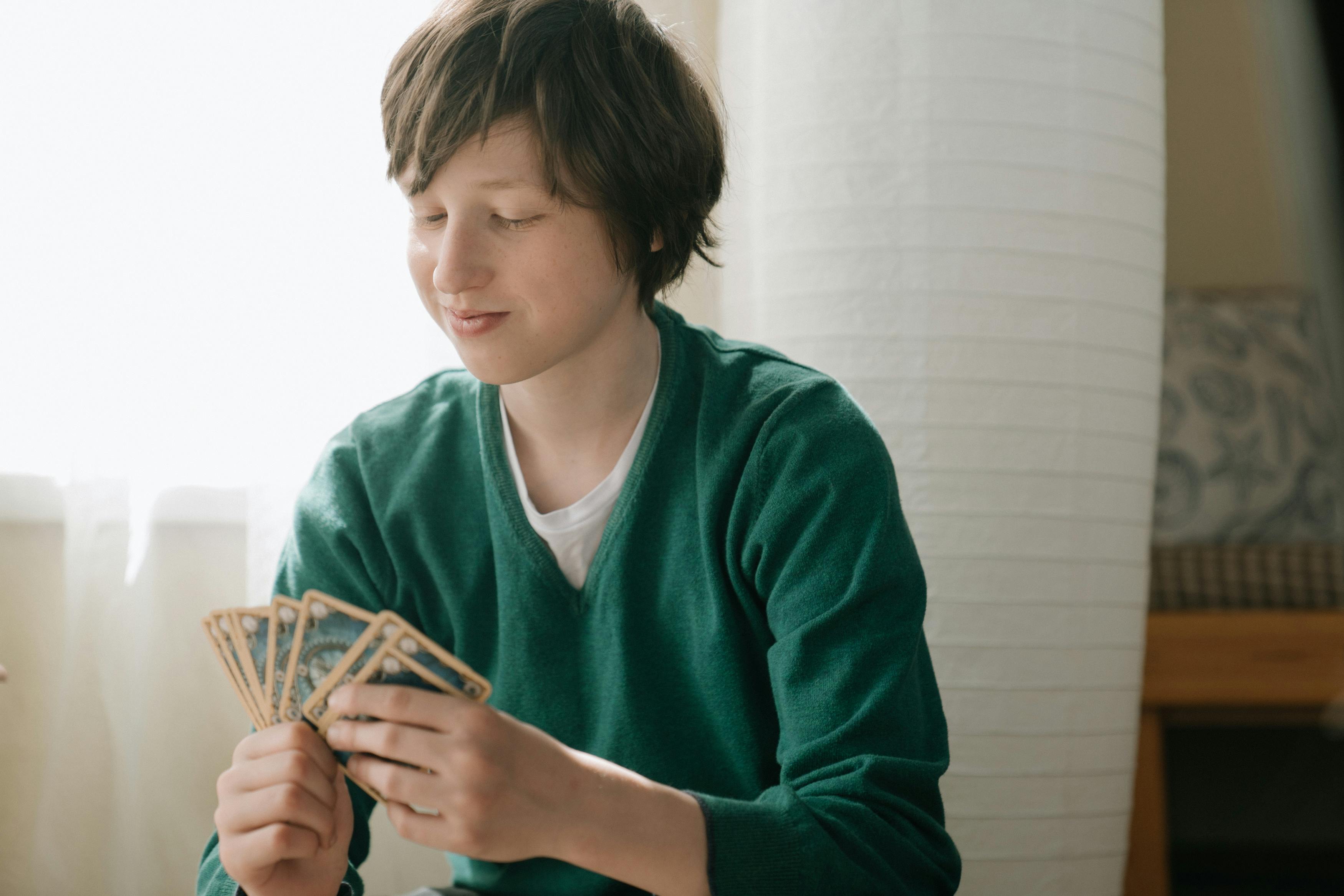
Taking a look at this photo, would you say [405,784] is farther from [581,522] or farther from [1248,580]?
[1248,580]

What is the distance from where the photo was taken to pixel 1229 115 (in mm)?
2639

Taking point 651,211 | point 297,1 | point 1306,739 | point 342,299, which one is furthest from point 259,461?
point 1306,739

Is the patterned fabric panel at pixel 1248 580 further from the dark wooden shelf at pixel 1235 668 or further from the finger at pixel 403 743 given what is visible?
the finger at pixel 403 743

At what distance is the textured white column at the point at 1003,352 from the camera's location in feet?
4.09

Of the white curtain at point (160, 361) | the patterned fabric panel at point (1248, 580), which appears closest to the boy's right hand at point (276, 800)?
the white curtain at point (160, 361)

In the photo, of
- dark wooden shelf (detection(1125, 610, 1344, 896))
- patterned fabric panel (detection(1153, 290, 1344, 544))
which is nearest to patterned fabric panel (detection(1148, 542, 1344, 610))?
Result: dark wooden shelf (detection(1125, 610, 1344, 896))

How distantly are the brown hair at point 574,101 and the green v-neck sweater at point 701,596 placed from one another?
6.3 inches

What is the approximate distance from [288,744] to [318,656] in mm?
66

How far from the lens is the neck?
1008 millimetres

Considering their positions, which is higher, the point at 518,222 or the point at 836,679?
the point at 518,222

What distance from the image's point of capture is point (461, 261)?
0.85 m

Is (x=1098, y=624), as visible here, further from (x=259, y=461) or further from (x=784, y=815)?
(x=259, y=461)

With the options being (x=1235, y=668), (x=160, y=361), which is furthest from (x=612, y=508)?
(x=1235, y=668)

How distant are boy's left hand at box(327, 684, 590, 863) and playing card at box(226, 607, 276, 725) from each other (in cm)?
7
